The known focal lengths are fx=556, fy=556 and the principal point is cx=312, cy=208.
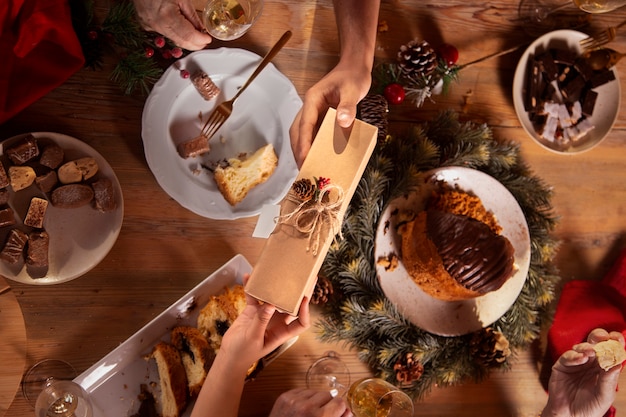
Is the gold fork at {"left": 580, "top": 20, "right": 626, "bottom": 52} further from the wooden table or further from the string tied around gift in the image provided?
the string tied around gift

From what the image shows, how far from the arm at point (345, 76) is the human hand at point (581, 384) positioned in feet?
3.19

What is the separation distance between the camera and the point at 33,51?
1420 mm

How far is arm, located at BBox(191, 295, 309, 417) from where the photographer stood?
4.36 ft

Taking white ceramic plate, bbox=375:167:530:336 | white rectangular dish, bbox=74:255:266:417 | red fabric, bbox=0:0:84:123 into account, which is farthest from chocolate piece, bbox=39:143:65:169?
white ceramic plate, bbox=375:167:530:336

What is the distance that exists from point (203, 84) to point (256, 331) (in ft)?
2.21

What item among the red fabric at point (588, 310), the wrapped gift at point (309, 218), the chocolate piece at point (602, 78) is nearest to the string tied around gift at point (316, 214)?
the wrapped gift at point (309, 218)

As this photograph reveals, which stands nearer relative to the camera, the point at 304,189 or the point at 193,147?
the point at 304,189

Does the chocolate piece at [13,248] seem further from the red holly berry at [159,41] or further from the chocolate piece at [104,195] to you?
the red holly berry at [159,41]

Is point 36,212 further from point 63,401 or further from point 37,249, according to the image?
point 63,401

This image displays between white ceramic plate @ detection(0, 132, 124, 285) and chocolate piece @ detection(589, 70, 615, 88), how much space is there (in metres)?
1.46

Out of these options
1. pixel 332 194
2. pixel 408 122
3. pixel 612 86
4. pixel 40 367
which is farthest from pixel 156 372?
pixel 612 86

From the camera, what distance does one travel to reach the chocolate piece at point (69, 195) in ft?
4.58

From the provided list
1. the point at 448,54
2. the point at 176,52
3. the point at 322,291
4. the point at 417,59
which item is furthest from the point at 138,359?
the point at 448,54

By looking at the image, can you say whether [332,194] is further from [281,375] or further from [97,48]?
[97,48]
